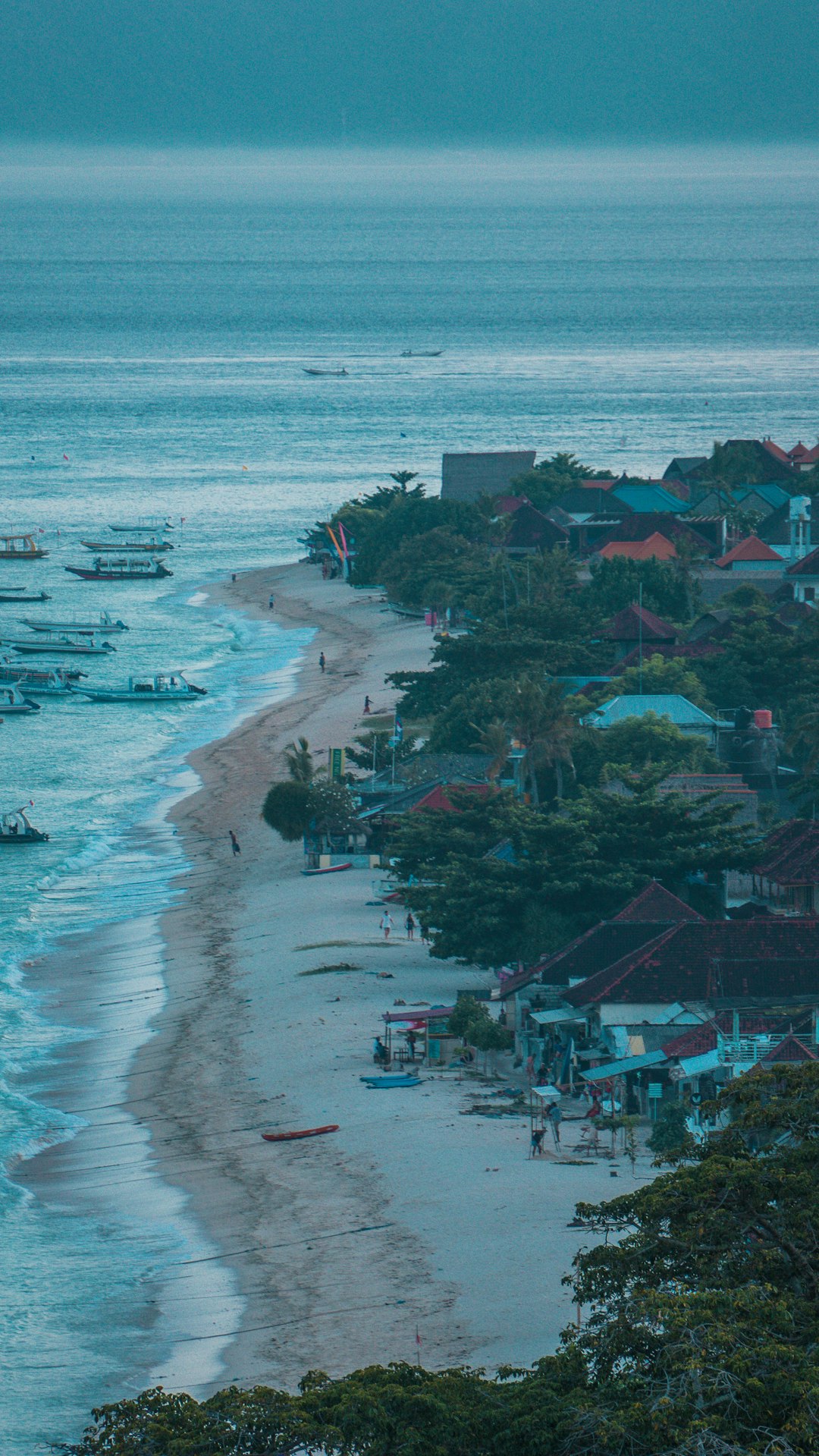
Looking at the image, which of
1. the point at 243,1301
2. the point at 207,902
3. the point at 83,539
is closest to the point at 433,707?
the point at 207,902

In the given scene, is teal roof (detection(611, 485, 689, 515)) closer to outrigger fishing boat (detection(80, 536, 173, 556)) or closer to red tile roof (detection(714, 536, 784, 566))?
red tile roof (detection(714, 536, 784, 566))

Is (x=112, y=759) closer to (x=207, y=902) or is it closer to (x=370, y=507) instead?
(x=207, y=902)

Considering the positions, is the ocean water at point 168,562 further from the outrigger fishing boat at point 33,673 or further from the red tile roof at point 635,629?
the red tile roof at point 635,629

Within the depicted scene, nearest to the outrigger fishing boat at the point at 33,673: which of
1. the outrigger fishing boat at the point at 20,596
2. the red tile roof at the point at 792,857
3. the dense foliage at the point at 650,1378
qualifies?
the outrigger fishing boat at the point at 20,596

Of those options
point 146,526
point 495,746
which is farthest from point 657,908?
point 146,526

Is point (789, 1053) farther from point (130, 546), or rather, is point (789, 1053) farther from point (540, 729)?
point (130, 546)

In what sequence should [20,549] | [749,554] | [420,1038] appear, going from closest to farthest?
[420,1038] → [749,554] → [20,549]

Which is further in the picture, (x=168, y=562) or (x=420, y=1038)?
(x=168, y=562)

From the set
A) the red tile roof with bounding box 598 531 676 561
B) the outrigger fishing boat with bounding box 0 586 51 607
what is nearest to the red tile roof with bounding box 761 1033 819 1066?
the red tile roof with bounding box 598 531 676 561
